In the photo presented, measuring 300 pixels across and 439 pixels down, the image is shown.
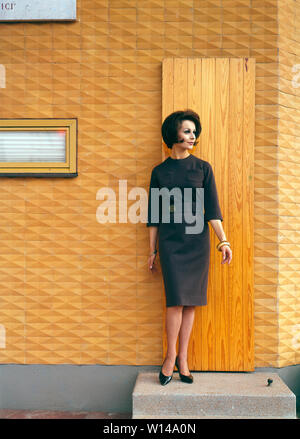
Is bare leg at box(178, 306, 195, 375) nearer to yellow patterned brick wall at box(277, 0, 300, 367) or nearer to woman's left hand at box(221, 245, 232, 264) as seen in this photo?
woman's left hand at box(221, 245, 232, 264)

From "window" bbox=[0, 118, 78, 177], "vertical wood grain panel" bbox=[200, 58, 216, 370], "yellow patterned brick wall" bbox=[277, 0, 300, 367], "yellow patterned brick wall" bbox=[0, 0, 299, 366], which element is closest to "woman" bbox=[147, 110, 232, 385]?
"vertical wood grain panel" bbox=[200, 58, 216, 370]

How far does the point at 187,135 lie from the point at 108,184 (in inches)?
31.9

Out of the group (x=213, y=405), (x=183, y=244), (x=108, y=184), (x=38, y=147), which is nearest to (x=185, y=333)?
(x=213, y=405)

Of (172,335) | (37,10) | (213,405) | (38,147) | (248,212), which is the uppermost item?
(37,10)

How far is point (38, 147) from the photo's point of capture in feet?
12.0

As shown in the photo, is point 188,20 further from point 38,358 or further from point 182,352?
point 38,358

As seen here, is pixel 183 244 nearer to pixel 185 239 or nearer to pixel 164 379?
pixel 185 239

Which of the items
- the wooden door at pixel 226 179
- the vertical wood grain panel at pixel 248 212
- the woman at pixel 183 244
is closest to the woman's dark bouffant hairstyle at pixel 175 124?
the woman at pixel 183 244

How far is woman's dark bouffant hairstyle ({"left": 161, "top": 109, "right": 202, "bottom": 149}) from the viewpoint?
3.33 m

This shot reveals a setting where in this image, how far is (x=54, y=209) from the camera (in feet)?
11.9

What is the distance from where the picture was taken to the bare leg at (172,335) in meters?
3.27

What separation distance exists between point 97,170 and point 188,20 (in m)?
1.50

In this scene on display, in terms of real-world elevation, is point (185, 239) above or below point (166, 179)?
below

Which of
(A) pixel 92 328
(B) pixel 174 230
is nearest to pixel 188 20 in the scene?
(B) pixel 174 230
